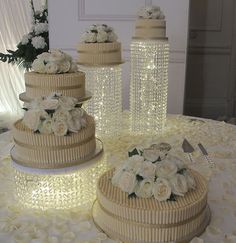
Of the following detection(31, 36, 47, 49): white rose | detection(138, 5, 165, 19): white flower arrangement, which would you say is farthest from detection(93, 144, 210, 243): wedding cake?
detection(31, 36, 47, 49): white rose

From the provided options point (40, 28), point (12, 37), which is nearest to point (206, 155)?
point (40, 28)

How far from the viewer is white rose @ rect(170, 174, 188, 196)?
113 centimetres

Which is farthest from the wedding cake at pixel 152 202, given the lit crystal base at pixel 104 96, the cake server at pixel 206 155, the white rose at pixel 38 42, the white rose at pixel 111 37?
the white rose at pixel 38 42

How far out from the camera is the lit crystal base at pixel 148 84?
86.1 inches

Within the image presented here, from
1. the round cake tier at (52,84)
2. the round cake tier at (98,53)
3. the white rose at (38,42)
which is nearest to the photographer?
the round cake tier at (52,84)

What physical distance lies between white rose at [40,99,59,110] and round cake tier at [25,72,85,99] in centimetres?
39

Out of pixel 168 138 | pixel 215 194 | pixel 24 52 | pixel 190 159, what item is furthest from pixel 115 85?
pixel 24 52

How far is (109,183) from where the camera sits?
123 centimetres

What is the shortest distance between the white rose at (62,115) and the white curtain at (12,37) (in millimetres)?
2966

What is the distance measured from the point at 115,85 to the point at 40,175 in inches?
37.6

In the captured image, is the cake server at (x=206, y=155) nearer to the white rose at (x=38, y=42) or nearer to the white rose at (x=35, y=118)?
the white rose at (x=35, y=118)

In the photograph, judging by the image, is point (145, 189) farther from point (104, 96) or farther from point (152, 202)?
point (104, 96)

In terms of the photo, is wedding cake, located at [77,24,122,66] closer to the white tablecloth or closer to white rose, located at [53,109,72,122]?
the white tablecloth

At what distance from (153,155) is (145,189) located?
113 mm
